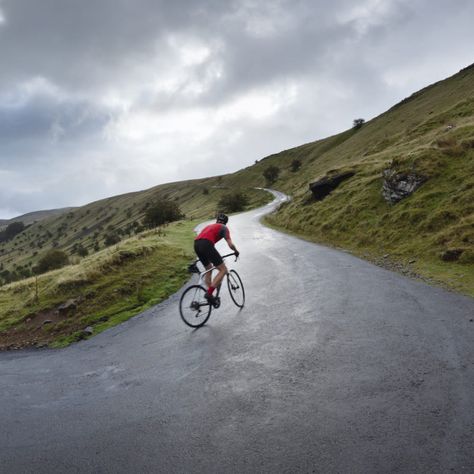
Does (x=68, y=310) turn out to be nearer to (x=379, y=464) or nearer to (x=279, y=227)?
(x=379, y=464)

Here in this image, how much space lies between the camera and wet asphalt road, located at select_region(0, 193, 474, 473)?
4520 millimetres

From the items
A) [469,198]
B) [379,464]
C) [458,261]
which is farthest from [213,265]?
[469,198]

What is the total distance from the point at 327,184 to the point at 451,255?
2217cm

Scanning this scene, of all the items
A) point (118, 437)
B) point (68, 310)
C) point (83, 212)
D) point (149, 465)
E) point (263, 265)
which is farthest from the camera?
point (83, 212)

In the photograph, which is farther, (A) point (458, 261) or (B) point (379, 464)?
(A) point (458, 261)

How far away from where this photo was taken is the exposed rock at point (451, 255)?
567 inches

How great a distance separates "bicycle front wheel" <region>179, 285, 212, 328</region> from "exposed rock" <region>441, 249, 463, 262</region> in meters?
10.0

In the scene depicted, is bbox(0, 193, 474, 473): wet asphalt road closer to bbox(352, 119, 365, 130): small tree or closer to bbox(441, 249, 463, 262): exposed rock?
bbox(441, 249, 463, 262): exposed rock

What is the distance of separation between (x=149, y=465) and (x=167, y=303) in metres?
9.24

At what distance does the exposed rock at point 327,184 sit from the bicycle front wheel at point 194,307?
89.5 ft

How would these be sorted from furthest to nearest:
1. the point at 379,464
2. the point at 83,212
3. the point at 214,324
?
1. the point at 83,212
2. the point at 214,324
3. the point at 379,464

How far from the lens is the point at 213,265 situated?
10.7 metres

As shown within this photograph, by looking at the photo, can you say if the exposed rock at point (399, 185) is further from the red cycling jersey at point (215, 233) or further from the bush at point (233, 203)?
the bush at point (233, 203)

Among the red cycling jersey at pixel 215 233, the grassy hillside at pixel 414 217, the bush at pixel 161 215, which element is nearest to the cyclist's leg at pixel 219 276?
the red cycling jersey at pixel 215 233
